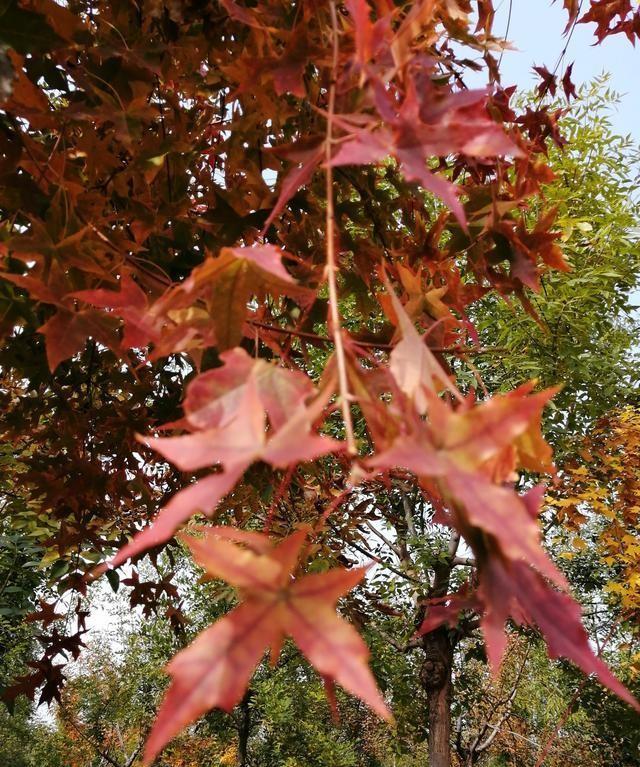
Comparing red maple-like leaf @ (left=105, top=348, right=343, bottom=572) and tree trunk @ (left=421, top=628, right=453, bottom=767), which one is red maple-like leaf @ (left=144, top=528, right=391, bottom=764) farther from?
tree trunk @ (left=421, top=628, right=453, bottom=767)

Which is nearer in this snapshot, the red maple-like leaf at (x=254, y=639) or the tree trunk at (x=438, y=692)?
the red maple-like leaf at (x=254, y=639)

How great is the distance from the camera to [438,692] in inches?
218

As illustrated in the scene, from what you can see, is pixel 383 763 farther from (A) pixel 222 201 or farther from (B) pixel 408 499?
(A) pixel 222 201

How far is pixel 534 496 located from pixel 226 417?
Answer: 224 millimetres

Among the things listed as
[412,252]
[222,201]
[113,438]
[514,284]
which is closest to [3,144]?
[222,201]

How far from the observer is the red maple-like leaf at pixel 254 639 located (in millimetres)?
254

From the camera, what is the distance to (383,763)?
8688 millimetres

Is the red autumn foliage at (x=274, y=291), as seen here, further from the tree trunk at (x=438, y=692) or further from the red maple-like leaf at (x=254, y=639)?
the tree trunk at (x=438, y=692)

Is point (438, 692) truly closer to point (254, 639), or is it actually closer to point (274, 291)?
point (274, 291)

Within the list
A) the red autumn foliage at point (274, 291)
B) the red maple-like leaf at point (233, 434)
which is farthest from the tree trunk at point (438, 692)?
the red maple-like leaf at point (233, 434)

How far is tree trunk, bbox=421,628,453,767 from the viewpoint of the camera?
17.5ft

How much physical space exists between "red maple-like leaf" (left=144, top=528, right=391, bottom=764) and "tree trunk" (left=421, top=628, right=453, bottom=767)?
229 inches

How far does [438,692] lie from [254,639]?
6.04 meters

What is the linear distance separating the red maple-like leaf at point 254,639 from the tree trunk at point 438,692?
5805mm
